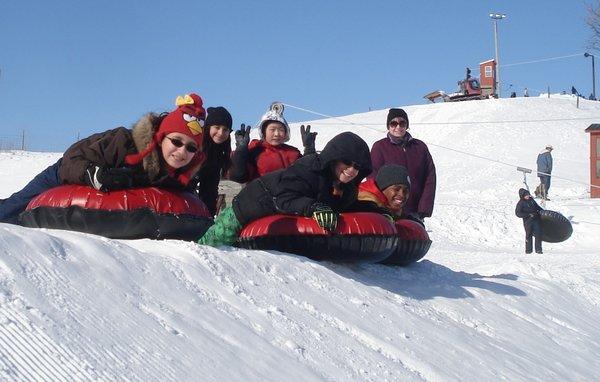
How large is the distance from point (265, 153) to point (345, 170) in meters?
1.42

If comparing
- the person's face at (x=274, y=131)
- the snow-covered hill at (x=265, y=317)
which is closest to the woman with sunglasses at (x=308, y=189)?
the snow-covered hill at (x=265, y=317)

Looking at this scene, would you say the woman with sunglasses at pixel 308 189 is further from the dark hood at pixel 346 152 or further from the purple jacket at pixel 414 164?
the purple jacket at pixel 414 164

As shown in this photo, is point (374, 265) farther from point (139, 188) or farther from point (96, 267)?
point (96, 267)

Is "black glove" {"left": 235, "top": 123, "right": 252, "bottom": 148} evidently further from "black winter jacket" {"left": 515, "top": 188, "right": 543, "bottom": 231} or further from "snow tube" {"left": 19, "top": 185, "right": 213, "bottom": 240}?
"black winter jacket" {"left": 515, "top": 188, "right": 543, "bottom": 231}

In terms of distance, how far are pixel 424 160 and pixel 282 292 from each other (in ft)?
11.3

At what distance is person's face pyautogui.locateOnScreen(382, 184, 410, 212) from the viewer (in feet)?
20.4

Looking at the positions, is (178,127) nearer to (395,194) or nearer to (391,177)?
(391,177)

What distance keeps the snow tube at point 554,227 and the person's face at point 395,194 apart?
7177 millimetres

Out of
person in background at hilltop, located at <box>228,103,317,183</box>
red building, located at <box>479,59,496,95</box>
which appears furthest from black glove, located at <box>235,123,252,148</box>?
red building, located at <box>479,59,496,95</box>

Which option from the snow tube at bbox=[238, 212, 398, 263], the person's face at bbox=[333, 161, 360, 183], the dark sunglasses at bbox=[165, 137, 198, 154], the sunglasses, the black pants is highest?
the sunglasses

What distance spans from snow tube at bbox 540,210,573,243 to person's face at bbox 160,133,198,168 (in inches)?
373

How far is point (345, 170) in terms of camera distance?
510 cm

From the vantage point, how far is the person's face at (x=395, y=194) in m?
6.22

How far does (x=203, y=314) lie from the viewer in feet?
10.8
